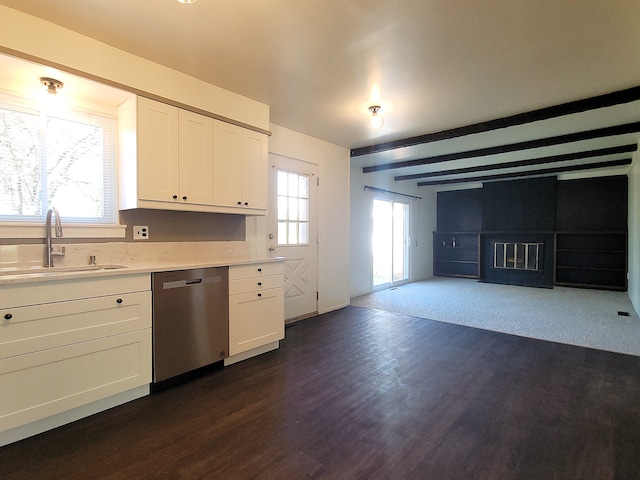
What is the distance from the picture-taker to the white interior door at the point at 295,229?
3963 millimetres

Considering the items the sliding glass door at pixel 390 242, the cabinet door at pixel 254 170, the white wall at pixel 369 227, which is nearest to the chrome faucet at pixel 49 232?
the cabinet door at pixel 254 170

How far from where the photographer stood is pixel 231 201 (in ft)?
9.93

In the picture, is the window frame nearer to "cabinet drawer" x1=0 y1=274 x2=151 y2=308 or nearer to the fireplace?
"cabinet drawer" x1=0 y1=274 x2=151 y2=308

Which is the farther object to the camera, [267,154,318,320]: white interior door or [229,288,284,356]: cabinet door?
[267,154,318,320]: white interior door

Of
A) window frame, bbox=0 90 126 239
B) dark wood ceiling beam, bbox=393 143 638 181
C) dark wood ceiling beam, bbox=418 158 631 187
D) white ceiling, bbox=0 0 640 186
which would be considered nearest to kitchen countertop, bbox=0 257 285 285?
window frame, bbox=0 90 126 239

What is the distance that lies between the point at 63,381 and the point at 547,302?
6.45 meters

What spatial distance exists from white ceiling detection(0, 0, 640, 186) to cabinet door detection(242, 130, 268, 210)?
0.42 m

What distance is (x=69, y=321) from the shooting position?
191 centimetres

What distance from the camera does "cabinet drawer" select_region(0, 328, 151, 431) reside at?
173 cm

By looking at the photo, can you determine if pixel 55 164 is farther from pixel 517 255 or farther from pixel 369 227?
pixel 517 255

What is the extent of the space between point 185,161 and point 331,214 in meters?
2.44

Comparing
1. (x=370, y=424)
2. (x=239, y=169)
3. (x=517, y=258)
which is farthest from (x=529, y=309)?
(x=239, y=169)

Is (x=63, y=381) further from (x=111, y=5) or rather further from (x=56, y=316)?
(x=111, y=5)

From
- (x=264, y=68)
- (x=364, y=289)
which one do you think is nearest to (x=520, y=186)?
(x=364, y=289)
